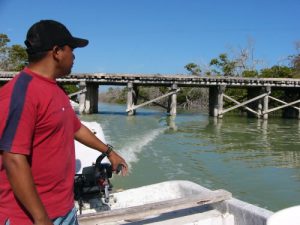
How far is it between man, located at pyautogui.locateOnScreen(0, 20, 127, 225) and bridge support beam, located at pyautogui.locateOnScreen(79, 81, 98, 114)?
73.4 feet

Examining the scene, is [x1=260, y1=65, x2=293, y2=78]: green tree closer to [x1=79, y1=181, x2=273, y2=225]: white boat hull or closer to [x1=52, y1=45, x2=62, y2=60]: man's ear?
[x1=79, y1=181, x2=273, y2=225]: white boat hull

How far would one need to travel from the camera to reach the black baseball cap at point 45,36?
170 cm

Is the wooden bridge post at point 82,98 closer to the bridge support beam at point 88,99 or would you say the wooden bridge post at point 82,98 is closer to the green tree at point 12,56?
Result: the bridge support beam at point 88,99

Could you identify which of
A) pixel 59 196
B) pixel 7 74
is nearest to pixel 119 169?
pixel 59 196

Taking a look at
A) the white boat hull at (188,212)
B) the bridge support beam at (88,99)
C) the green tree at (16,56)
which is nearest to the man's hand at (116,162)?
the white boat hull at (188,212)

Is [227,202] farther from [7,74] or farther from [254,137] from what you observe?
[7,74]

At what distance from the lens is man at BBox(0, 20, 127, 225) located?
1.54 m

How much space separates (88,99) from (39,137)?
2367 cm

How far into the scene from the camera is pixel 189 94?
47.1m

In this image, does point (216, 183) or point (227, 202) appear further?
point (216, 183)

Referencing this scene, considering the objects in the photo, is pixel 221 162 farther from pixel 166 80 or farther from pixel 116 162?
pixel 166 80

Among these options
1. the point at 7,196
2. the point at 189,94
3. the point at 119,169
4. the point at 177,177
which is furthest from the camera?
the point at 189,94

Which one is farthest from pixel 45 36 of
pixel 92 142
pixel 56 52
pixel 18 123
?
pixel 92 142

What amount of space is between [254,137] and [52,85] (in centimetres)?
1380
